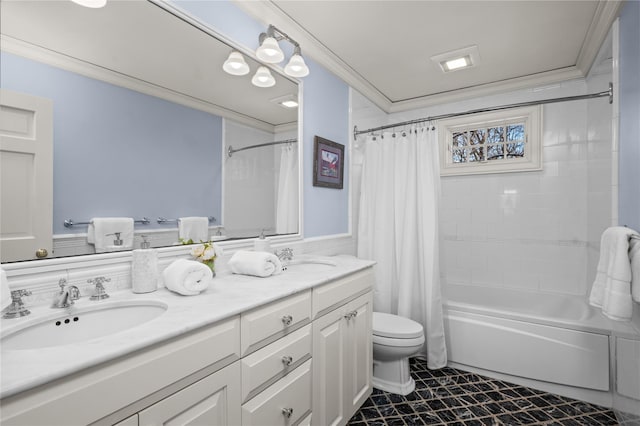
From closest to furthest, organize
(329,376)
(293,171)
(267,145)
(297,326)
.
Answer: (297,326)
(329,376)
(267,145)
(293,171)

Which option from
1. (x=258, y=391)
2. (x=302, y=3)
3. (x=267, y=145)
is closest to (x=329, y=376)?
(x=258, y=391)

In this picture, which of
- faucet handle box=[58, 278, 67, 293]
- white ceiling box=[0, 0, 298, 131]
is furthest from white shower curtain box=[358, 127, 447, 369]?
faucet handle box=[58, 278, 67, 293]

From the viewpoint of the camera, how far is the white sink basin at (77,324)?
92 cm

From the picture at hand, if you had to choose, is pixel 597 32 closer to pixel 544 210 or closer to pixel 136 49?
pixel 544 210

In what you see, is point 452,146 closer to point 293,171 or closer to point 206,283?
point 293,171

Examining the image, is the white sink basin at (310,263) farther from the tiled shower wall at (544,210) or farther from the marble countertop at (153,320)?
the tiled shower wall at (544,210)

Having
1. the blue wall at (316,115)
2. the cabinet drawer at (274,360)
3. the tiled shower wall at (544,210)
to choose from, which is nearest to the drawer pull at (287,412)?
the cabinet drawer at (274,360)

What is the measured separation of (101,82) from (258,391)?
4.33ft

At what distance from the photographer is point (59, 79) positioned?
114 centimetres

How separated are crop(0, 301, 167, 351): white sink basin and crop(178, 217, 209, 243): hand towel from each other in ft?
1.47

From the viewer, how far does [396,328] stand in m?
2.21

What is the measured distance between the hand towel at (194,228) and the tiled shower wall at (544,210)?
1.84 meters

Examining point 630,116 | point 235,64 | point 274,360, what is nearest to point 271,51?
point 235,64

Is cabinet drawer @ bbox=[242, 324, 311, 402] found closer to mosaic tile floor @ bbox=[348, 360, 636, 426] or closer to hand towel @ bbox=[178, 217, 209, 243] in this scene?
hand towel @ bbox=[178, 217, 209, 243]
